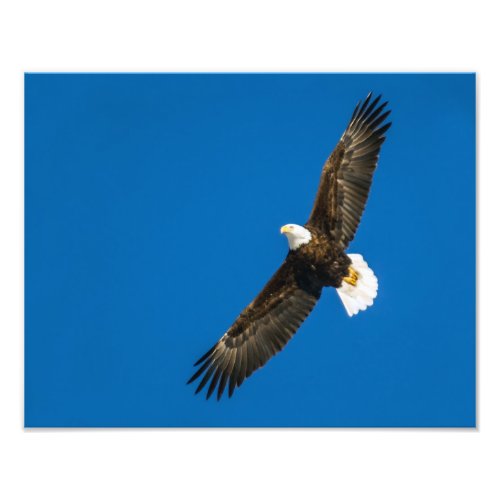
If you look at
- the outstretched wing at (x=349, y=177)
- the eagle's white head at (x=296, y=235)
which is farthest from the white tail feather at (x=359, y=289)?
the eagle's white head at (x=296, y=235)

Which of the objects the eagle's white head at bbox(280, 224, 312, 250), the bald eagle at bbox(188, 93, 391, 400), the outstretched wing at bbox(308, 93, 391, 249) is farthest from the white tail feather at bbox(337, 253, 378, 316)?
the eagle's white head at bbox(280, 224, 312, 250)

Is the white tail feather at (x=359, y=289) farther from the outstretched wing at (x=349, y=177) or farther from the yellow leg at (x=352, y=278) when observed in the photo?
the outstretched wing at (x=349, y=177)

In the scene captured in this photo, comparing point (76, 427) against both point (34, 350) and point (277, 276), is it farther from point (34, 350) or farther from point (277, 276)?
point (277, 276)

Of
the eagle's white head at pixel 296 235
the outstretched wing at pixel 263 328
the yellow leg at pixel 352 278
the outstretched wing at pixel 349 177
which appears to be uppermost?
the outstretched wing at pixel 349 177

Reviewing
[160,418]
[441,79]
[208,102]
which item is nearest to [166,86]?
[208,102]

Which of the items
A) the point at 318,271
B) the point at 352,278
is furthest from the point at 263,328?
the point at 352,278

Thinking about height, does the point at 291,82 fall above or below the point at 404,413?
above

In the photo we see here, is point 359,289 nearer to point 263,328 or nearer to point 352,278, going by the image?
point 352,278

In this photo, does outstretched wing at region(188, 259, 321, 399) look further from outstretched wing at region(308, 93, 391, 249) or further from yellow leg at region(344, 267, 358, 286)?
outstretched wing at region(308, 93, 391, 249)
